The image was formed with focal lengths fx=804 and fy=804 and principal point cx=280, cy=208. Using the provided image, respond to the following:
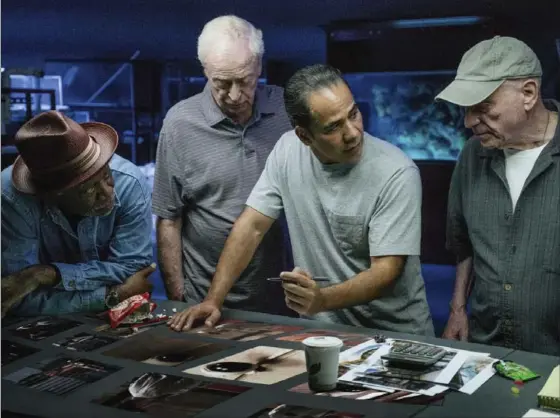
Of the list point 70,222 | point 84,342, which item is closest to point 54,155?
point 70,222

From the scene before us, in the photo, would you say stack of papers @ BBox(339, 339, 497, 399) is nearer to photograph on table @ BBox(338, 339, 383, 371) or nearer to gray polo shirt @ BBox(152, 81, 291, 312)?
photograph on table @ BBox(338, 339, 383, 371)

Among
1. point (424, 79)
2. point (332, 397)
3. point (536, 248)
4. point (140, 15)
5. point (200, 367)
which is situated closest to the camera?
point (332, 397)

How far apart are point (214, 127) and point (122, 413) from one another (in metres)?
1.37

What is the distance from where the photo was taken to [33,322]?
2.50 metres

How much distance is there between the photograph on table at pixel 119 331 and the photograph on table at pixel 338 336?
445mm

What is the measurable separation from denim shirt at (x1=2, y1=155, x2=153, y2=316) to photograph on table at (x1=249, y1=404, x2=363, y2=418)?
1099 mm

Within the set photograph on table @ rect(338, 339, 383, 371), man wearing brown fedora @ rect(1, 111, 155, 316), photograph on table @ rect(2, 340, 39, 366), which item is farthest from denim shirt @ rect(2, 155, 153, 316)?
photograph on table @ rect(338, 339, 383, 371)

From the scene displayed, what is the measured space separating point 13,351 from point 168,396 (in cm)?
63

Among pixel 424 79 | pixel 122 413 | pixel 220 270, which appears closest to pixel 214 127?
pixel 220 270

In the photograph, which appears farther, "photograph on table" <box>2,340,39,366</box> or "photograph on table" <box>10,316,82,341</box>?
"photograph on table" <box>10,316,82,341</box>

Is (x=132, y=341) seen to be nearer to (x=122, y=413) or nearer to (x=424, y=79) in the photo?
(x=122, y=413)

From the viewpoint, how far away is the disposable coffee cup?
1.76 m

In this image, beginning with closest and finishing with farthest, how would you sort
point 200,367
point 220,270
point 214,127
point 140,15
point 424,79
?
point 200,367 < point 220,270 < point 214,127 < point 140,15 < point 424,79

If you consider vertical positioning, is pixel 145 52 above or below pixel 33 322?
above
